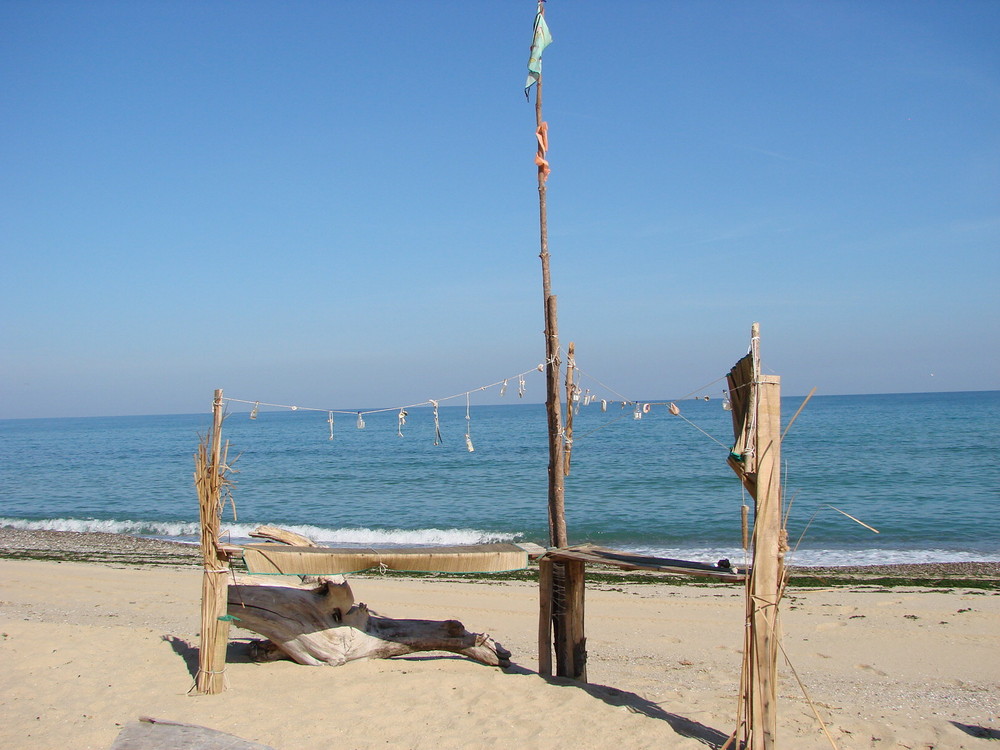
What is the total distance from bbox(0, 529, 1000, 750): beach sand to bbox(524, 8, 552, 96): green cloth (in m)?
5.32

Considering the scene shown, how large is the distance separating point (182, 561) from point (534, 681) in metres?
11.7

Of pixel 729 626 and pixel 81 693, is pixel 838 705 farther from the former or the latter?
pixel 81 693

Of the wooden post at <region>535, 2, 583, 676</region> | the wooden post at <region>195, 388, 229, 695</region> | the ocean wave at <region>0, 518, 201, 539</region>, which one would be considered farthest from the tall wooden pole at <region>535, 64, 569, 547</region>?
the ocean wave at <region>0, 518, 201, 539</region>

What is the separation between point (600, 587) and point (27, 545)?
48.5 ft

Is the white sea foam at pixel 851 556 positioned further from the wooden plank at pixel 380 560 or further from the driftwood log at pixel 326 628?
the wooden plank at pixel 380 560

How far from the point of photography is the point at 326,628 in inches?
260

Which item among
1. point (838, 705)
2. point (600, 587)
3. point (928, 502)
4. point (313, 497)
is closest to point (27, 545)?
point (313, 497)

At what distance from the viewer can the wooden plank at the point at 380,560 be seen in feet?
19.6

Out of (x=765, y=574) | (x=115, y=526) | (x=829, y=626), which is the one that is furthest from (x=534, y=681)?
(x=115, y=526)

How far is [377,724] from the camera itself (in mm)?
5301

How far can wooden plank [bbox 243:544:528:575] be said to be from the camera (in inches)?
235

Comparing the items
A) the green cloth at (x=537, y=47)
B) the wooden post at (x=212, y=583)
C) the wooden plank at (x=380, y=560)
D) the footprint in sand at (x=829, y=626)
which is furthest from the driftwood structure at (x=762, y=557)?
the footprint in sand at (x=829, y=626)

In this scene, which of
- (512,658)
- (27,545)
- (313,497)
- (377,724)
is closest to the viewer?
(377,724)

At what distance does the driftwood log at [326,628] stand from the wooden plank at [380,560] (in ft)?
1.91
